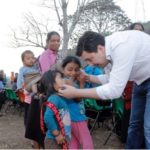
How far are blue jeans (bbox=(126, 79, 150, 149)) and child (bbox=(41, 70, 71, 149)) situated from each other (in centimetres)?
67

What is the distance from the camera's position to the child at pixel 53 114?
3074mm

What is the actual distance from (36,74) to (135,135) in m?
1.43

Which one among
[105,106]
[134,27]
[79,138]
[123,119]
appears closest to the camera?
[79,138]

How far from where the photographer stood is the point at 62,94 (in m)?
2.93

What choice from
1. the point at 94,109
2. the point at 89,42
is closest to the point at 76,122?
the point at 89,42

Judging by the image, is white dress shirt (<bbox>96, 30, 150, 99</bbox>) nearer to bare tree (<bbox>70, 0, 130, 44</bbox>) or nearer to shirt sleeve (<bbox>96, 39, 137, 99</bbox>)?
shirt sleeve (<bbox>96, 39, 137, 99</bbox>)

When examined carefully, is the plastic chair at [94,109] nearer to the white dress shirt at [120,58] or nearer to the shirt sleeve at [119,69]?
the white dress shirt at [120,58]

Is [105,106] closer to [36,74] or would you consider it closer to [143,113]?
[36,74]

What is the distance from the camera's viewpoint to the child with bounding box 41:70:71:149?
3.07m

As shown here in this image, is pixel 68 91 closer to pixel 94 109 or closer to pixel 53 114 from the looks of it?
pixel 53 114

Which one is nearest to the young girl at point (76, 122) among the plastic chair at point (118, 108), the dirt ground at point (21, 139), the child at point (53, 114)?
the child at point (53, 114)

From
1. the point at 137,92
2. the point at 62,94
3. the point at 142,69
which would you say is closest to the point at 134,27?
the point at 137,92

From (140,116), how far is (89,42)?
3.68ft

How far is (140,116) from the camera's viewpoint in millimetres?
3602
